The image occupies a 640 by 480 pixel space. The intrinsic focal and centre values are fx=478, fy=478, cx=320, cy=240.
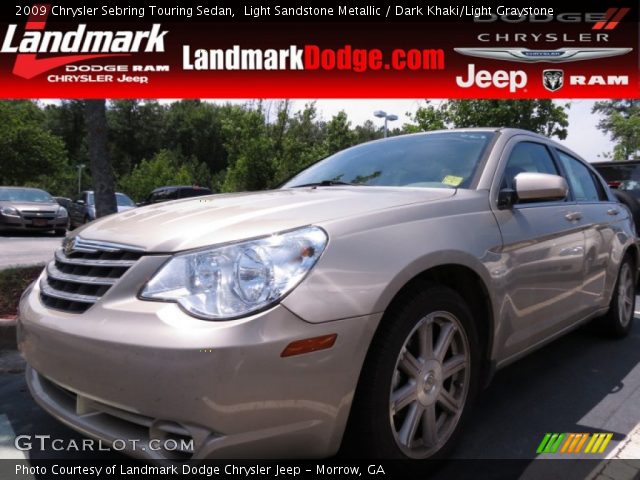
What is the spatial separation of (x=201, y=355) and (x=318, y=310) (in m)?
0.39

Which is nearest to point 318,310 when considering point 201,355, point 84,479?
point 201,355

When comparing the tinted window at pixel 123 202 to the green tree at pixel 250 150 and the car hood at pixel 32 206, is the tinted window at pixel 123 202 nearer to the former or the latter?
the car hood at pixel 32 206

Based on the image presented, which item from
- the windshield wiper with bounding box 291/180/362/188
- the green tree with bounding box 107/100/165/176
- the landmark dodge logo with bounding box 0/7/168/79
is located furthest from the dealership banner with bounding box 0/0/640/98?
the green tree with bounding box 107/100/165/176

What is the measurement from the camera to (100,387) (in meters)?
1.58

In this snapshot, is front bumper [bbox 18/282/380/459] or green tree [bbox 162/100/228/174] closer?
front bumper [bbox 18/282/380/459]

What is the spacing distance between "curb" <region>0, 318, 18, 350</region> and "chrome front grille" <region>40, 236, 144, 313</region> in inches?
80.6

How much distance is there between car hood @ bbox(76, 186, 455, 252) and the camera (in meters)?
1.70

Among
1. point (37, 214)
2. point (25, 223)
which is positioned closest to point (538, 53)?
point (37, 214)

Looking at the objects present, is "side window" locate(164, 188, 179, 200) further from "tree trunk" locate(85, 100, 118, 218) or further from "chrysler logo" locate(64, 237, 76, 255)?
"chrysler logo" locate(64, 237, 76, 255)

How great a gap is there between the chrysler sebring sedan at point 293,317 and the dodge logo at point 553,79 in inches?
377

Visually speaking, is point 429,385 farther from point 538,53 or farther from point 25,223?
point 25,223

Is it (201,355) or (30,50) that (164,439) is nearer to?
(201,355)

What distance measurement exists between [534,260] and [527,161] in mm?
770

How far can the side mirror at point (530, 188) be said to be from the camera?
2.41m
